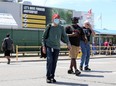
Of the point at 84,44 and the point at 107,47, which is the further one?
the point at 107,47

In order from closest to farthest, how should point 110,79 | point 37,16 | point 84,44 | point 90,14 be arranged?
point 110,79
point 84,44
point 37,16
point 90,14

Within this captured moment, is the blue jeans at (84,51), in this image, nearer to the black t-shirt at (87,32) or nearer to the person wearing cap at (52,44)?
the black t-shirt at (87,32)

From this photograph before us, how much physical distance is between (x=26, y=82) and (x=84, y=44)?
12.9 feet

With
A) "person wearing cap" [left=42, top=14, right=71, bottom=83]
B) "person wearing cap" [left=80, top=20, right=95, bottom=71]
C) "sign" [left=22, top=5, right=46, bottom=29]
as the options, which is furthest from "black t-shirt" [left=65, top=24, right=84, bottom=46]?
"sign" [left=22, top=5, right=46, bottom=29]

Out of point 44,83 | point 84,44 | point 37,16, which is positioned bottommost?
point 44,83

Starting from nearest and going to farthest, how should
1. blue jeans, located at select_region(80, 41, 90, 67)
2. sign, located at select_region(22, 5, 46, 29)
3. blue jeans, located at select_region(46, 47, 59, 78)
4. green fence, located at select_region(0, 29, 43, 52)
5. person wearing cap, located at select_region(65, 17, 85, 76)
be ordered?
blue jeans, located at select_region(46, 47, 59, 78) < person wearing cap, located at select_region(65, 17, 85, 76) < blue jeans, located at select_region(80, 41, 90, 67) < green fence, located at select_region(0, 29, 43, 52) < sign, located at select_region(22, 5, 46, 29)

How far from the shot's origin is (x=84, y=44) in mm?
13539

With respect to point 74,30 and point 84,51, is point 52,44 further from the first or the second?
point 84,51

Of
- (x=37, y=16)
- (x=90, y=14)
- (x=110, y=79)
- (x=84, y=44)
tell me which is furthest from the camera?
(x=90, y=14)

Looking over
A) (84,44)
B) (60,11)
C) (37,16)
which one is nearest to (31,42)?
(37,16)

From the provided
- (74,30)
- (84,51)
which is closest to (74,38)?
(74,30)

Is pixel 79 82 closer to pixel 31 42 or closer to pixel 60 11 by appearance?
pixel 31 42

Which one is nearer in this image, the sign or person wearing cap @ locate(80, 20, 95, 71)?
person wearing cap @ locate(80, 20, 95, 71)

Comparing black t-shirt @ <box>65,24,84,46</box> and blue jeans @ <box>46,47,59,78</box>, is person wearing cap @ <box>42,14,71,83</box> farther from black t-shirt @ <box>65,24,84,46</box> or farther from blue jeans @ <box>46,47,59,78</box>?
black t-shirt @ <box>65,24,84,46</box>
